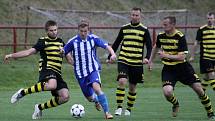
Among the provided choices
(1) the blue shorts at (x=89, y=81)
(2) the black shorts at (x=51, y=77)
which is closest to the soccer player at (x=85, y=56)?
(1) the blue shorts at (x=89, y=81)

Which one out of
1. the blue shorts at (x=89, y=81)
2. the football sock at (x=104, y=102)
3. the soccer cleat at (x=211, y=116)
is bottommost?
the soccer cleat at (x=211, y=116)

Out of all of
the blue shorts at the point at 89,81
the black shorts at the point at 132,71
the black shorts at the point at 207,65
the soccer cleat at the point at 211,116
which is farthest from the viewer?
the black shorts at the point at 207,65

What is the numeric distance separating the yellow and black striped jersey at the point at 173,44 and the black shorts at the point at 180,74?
0.10 meters

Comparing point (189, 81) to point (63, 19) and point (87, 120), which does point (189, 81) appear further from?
point (63, 19)

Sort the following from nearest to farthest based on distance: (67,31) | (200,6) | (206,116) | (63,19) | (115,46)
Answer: (206,116) < (115,46) < (67,31) < (63,19) < (200,6)

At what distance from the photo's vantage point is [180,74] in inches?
527

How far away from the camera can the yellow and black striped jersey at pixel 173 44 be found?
1328 cm

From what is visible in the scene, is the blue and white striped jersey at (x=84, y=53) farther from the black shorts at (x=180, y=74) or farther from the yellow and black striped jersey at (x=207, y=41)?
the yellow and black striped jersey at (x=207, y=41)

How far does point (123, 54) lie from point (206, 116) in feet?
7.20

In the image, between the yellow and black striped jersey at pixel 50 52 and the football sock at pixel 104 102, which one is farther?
the yellow and black striped jersey at pixel 50 52

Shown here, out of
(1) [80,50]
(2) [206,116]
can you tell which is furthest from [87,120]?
(2) [206,116]

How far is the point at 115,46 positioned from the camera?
14805 mm

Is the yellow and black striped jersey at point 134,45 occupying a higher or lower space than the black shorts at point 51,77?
higher

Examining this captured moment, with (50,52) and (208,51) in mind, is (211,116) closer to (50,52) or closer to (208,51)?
(50,52)
